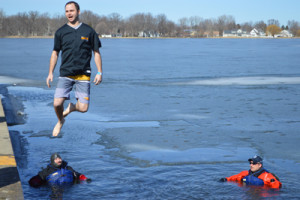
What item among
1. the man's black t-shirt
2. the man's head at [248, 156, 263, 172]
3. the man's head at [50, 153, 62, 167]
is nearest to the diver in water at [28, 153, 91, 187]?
the man's head at [50, 153, 62, 167]

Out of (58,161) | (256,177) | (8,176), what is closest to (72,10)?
(8,176)

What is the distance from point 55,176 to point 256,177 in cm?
342

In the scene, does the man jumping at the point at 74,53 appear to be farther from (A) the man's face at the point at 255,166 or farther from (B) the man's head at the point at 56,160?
(A) the man's face at the point at 255,166

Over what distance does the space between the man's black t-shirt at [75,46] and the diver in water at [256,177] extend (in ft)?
10.5

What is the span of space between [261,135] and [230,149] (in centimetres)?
165

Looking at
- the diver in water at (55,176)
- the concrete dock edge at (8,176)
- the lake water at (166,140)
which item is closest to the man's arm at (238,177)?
the lake water at (166,140)

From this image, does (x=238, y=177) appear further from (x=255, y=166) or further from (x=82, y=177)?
(x=82, y=177)

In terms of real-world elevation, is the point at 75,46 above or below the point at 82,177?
above

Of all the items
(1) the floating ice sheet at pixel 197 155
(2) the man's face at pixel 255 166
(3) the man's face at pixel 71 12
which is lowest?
(1) the floating ice sheet at pixel 197 155

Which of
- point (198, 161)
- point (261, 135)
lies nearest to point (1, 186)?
point (198, 161)

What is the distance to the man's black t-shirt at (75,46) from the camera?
6465mm

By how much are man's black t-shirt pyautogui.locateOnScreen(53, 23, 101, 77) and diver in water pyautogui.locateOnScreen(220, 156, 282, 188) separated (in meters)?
3.20

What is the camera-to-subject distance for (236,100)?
16906 millimetres

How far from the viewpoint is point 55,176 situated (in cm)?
780
